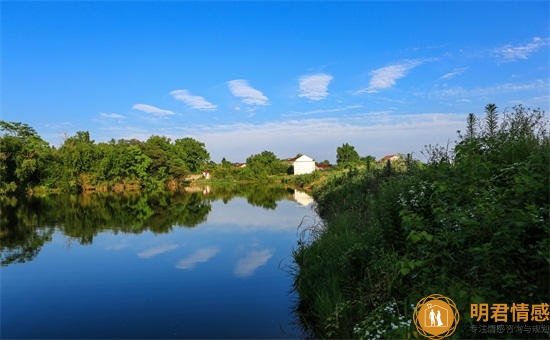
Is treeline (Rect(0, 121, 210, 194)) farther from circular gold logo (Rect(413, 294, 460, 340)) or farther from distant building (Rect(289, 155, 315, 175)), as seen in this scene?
circular gold logo (Rect(413, 294, 460, 340))

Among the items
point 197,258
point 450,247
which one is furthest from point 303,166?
point 450,247

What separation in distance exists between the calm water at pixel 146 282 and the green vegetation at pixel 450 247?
1216 millimetres

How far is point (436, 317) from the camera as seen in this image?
3.71 meters

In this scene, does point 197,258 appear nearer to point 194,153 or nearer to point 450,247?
point 450,247

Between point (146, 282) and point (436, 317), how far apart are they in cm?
700

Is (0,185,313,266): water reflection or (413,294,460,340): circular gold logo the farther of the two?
(0,185,313,266): water reflection

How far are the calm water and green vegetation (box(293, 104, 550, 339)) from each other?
122cm

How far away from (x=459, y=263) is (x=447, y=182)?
4.90 feet

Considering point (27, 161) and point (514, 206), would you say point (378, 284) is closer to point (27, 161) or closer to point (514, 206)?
point (514, 206)

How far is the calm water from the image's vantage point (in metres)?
6.16

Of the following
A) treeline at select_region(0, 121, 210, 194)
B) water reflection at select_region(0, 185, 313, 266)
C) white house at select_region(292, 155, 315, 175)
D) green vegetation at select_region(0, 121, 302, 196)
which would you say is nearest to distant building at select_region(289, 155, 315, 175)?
white house at select_region(292, 155, 315, 175)

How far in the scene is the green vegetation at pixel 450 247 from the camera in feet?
11.0

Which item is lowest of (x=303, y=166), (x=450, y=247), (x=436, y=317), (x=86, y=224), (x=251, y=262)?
(x=251, y=262)

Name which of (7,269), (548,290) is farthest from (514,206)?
(7,269)
